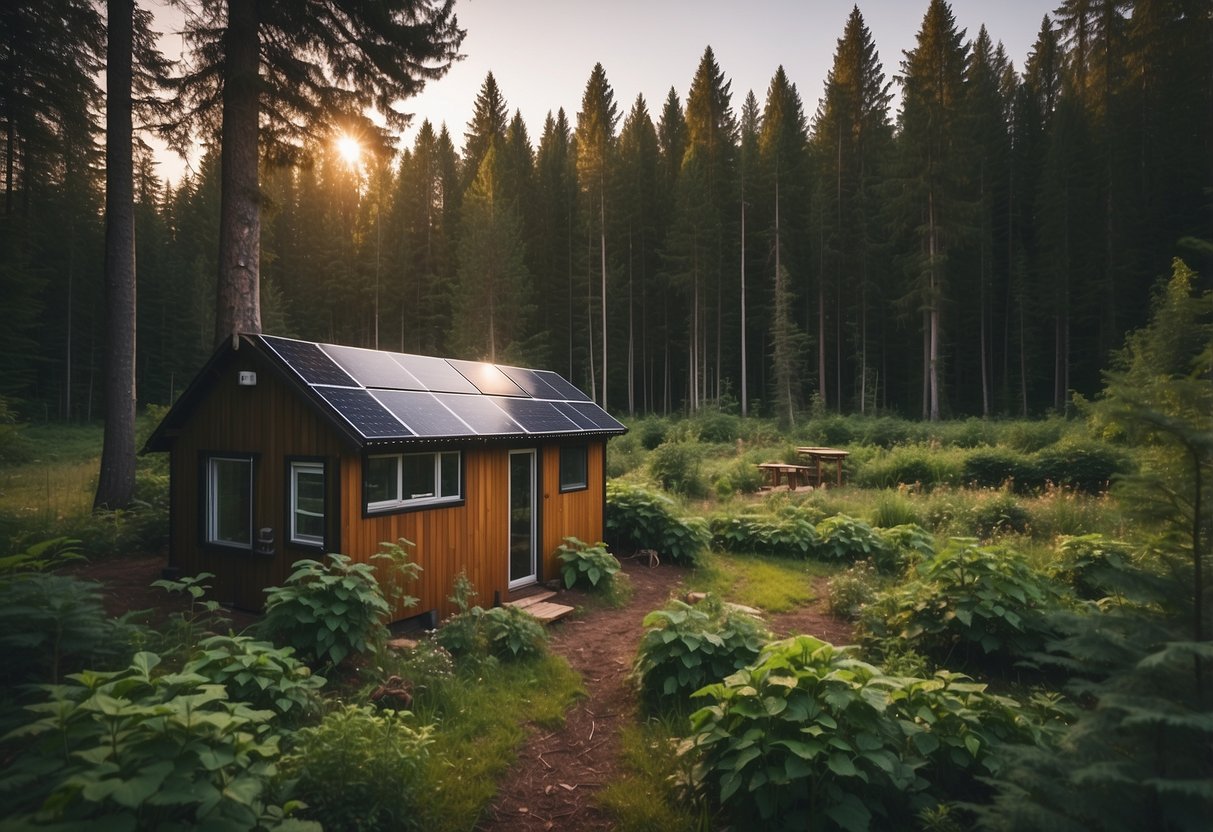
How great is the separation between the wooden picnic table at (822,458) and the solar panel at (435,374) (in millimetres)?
11472

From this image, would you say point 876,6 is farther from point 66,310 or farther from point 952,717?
point 66,310

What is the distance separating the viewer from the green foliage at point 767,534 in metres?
11.4

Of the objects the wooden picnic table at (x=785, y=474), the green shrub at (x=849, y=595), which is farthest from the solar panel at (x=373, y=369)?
the wooden picnic table at (x=785, y=474)

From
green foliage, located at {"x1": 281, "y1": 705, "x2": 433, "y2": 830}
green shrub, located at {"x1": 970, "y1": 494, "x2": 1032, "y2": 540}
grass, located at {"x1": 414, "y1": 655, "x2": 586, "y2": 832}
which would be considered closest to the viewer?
green foliage, located at {"x1": 281, "y1": 705, "x2": 433, "y2": 830}

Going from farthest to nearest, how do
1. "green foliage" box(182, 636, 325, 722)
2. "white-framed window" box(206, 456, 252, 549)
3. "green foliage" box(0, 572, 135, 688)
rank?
"white-framed window" box(206, 456, 252, 549) → "green foliage" box(182, 636, 325, 722) → "green foliage" box(0, 572, 135, 688)

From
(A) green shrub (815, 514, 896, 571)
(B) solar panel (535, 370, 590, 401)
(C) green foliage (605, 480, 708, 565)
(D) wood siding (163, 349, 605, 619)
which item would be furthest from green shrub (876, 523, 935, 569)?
(D) wood siding (163, 349, 605, 619)

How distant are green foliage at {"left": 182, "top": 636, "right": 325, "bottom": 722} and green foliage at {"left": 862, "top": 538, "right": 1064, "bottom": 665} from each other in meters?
5.86

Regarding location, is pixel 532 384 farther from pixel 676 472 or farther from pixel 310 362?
pixel 676 472

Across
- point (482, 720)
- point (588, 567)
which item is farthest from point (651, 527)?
point (482, 720)

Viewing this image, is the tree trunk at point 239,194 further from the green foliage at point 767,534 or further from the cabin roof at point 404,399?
the green foliage at point 767,534

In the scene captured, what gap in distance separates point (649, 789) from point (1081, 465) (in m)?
15.1

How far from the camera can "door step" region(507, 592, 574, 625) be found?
777 cm

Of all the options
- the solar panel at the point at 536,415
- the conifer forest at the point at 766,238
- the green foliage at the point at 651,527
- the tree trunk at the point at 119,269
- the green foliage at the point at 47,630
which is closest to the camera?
the green foliage at the point at 47,630

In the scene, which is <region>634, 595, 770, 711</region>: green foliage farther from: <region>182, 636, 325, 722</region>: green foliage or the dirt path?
<region>182, 636, 325, 722</region>: green foliage
